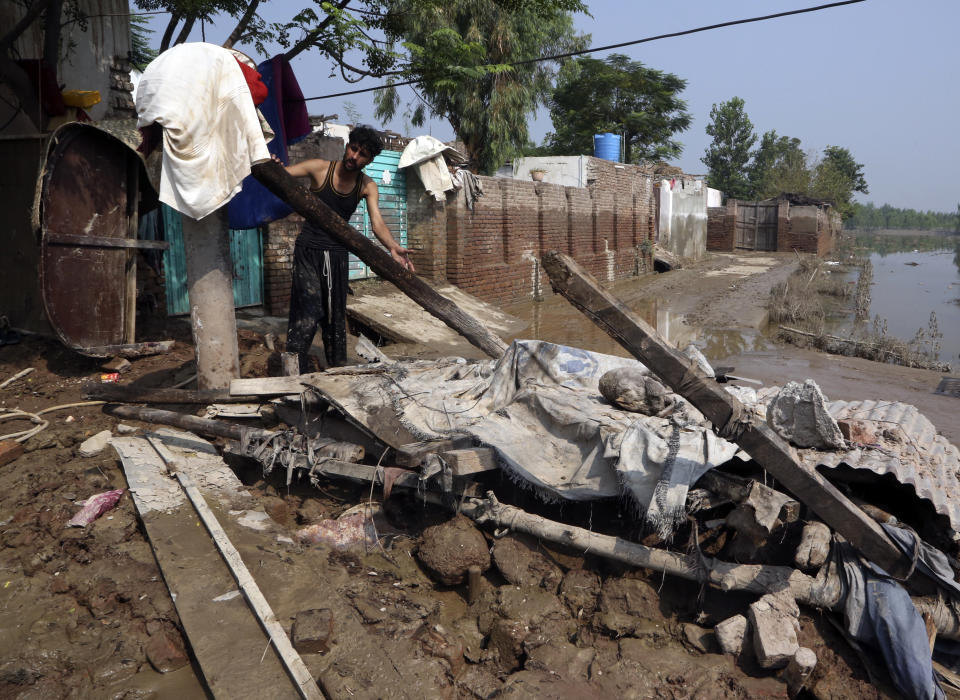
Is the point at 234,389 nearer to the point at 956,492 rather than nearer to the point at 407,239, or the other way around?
the point at 956,492

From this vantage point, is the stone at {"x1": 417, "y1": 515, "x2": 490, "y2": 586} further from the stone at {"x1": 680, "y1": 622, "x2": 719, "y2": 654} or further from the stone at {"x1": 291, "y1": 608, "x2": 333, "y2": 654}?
the stone at {"x1": 680, "y1": 622, "x2": 719, "y2": 654}

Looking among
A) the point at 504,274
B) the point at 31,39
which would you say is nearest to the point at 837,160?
the point at 504,274

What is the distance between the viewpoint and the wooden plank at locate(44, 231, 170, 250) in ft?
15.8

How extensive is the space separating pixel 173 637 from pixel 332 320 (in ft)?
8.71

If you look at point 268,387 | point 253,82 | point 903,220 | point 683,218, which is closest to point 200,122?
point 253,82

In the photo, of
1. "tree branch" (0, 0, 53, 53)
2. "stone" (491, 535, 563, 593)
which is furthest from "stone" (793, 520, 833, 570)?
"tree branch" (0, 0, 53, 53)

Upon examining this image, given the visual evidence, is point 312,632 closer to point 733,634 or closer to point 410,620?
point 410,620

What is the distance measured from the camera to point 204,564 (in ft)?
9.32

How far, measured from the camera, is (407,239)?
10234mm

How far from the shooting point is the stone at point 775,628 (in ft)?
7.83

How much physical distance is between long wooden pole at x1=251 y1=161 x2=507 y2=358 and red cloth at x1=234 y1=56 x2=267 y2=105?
509mm

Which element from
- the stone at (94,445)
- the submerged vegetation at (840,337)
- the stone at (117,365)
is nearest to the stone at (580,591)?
the stone at (94,445)

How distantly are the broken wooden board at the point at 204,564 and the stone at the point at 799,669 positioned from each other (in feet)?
5.84

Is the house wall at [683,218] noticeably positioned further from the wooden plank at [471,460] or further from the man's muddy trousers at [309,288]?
the wooden plank at [471,460]
